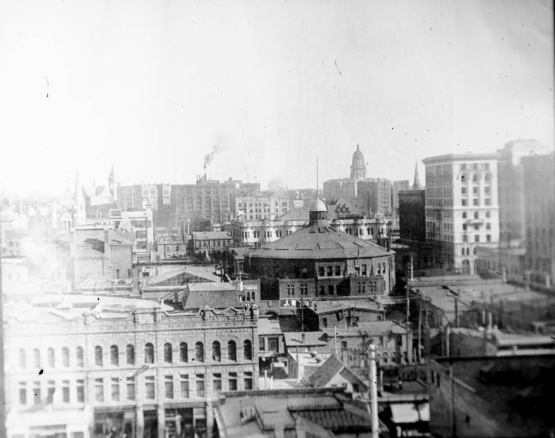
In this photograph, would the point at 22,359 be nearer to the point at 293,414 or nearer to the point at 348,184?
the point at 293,414

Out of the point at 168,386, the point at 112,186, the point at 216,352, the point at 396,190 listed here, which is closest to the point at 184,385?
the point at 168,386

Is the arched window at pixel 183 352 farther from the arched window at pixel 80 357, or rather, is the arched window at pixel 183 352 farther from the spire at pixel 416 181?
the spire at pixel 416 181

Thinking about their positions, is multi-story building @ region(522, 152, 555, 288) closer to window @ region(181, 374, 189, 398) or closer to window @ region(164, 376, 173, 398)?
window @ region(181, 374, 189, 398)

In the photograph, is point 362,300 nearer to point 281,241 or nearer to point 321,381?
point 281,241

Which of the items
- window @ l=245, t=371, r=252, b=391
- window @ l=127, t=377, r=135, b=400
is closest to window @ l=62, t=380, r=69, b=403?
window @ l=127, t=377, r=135, b=400

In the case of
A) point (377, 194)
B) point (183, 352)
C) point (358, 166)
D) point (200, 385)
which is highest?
point (358, 166)

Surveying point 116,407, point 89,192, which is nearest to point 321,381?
point 116,407

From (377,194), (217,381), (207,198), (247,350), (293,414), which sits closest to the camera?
(293,414)
